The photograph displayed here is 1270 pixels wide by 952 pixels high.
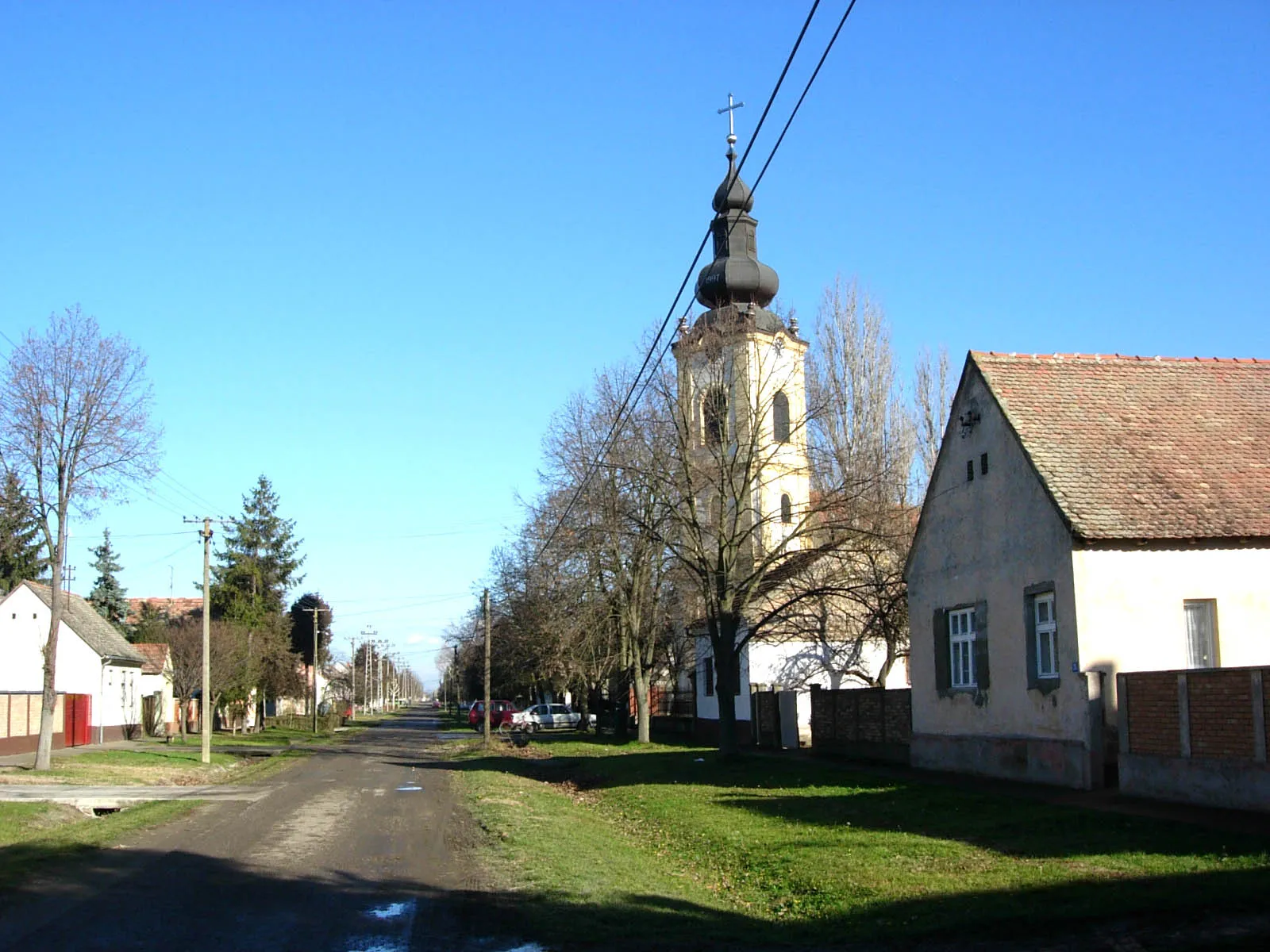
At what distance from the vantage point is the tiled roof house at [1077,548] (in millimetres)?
19109

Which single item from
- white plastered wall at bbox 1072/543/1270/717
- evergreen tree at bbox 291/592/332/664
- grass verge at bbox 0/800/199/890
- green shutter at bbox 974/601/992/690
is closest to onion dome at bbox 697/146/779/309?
green shutter at bbox 974/601/992/690

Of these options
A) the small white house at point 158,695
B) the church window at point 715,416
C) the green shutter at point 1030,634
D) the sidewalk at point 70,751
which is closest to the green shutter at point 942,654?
the green shutter at point 1030,634

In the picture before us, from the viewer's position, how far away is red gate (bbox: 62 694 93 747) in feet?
156

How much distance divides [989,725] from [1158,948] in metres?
13.8

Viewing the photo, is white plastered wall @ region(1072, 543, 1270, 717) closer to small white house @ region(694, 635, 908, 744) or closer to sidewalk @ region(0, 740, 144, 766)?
small white house @ region(694, 635, 908, 744)

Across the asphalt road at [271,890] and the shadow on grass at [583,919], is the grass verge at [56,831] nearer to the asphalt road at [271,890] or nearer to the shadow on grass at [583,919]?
the asphalt road at [271,890]

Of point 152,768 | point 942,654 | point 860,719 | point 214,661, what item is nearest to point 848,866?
point 942,654

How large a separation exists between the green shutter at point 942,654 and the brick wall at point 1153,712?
708 cm

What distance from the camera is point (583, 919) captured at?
35.9 ft

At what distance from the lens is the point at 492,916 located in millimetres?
11102

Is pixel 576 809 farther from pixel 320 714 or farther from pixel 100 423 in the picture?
pixel 320 714

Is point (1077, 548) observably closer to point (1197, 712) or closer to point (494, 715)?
point (1197, 712)

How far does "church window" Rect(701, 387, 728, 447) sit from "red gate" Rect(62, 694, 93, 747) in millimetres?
30433

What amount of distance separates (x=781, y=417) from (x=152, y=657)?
4419 centimetres
